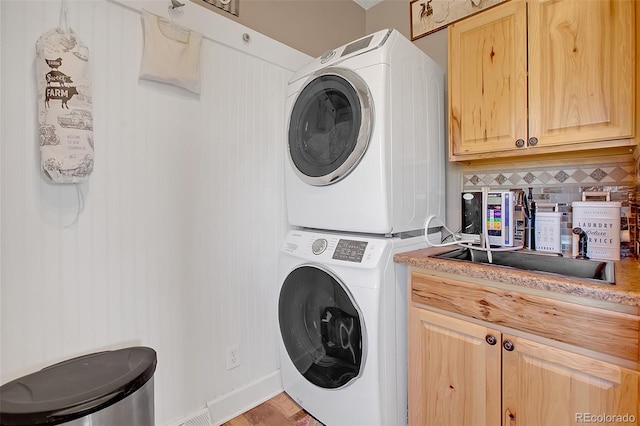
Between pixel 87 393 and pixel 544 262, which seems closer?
pixel 87 393

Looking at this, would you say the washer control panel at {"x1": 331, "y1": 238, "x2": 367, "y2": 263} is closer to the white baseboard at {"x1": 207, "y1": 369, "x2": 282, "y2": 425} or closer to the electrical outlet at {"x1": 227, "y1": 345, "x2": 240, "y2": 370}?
the electrical outlet at {"x1": 227, "y1": 345, "x2": 240, "y2": 370}

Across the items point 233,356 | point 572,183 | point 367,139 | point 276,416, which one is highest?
point 367,139

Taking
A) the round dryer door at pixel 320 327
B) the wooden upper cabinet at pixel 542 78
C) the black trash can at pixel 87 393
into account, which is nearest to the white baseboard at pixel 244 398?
the round dryer door at pixel 320 327

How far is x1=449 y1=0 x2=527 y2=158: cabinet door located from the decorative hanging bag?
5.41 feet

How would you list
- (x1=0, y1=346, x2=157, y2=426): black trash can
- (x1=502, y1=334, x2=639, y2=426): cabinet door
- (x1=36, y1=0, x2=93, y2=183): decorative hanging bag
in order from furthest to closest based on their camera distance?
(x1=36, y1=0, x2=93, y2=183): decorative hanging bag
(x1=502, y1=334, x2=639, y2=426): cabinet door
(x1=0, y1=346, x2=157, y2=426): black trash can

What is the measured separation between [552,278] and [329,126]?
1.12 meters

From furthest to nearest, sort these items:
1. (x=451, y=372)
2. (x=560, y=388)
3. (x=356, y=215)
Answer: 1. (x=356, y=215)
2. (x=451, y=372)
3. (x=560, y=388)

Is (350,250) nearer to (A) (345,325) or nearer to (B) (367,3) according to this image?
(A) (345,325)

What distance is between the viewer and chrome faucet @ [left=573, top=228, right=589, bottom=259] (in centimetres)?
132

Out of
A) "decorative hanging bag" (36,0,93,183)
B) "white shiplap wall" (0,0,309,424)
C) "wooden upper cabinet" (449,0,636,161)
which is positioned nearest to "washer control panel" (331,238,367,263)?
"white shiplap wall" (0,0,309,424)

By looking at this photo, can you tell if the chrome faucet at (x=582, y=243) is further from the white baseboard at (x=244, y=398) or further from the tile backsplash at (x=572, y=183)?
the white baseboard at (x=244, y=398)

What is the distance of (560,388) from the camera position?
0.96 meters

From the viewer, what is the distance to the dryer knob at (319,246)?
150cm

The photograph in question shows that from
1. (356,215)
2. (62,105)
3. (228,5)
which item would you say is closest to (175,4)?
(228,5)
